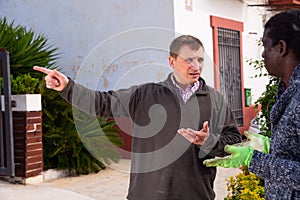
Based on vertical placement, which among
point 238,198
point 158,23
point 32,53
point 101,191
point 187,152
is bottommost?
point 101,191

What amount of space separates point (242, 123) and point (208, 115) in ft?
24.1

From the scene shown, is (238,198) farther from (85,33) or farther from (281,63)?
(85,33)

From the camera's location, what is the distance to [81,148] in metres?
6.66

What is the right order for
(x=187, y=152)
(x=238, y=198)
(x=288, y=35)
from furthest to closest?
(x=238, y=198)
(x=187, y=152)
(x=288, y=35)

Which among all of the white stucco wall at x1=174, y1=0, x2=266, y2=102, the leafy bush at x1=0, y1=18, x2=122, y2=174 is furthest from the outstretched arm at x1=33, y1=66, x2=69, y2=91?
the white stucco wall at x1=174, y1=0, x2=266, y2=102

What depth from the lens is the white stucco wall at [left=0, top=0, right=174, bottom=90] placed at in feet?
25.3

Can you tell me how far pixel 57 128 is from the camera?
260 inches

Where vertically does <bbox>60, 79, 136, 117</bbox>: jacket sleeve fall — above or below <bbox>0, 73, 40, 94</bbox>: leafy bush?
below

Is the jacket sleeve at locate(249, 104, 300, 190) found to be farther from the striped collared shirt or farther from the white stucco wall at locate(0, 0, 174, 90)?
the white stucco wall at locate(0, 0, 174, 90)

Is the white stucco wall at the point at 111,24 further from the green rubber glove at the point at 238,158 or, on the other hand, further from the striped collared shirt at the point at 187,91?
the green rubber glove at the point at 238,158

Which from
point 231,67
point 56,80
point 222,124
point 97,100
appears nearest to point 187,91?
point 222,124

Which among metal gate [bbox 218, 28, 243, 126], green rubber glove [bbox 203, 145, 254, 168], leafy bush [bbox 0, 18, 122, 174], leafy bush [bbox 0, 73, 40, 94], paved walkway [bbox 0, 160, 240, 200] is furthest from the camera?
metal gate [bbox 218, 28, 243, 126]

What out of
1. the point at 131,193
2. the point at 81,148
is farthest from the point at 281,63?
the point at 81,148

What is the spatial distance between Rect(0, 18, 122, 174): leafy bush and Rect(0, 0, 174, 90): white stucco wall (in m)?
0.73
